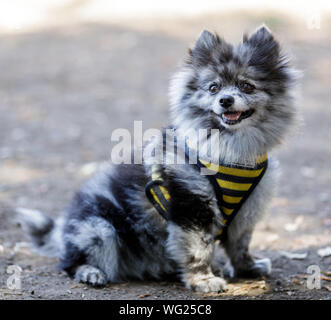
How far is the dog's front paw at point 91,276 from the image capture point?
3.85 metres

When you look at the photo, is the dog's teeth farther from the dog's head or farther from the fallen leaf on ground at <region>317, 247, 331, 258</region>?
the fallen leaf on ground at <region>317, 247, 331, 258</region>

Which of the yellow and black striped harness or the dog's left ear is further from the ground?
the dog's left ear

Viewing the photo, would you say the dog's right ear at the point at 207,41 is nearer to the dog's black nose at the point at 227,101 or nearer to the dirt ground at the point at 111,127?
the dog's black nose at the point at 227,101

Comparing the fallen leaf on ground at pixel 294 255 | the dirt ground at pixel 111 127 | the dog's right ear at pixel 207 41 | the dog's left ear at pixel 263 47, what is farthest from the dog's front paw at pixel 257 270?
the dog's right ear at pixel 207 41

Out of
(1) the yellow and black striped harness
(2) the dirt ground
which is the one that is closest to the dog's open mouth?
(1) the yellow and black striped harness

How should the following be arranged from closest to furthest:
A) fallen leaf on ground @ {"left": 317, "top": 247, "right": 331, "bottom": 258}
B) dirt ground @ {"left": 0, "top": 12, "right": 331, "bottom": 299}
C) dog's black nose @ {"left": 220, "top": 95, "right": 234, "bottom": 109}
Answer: dog's black nose @ {"left": 220, "top": 95, "right": 234, "bottom": 109}
dirt ground @ {"left": 0, "top": 12, "right": 331, "bottom": 299}
fallen leaf on ground @ {"left": 317, "top": 247, "right": 331, "bottom": 258}

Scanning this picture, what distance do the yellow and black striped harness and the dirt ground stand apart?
0.51m

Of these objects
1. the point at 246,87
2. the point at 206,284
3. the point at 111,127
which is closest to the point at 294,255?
the point at 206,284

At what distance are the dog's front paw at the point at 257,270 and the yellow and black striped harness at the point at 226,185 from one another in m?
0.54

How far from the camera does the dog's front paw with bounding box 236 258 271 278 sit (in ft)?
Answer: 13.5

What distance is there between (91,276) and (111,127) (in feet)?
16.0

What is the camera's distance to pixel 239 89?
3.69 metres

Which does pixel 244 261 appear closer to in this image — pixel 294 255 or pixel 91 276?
pixel 294 255

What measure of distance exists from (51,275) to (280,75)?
246 cm
